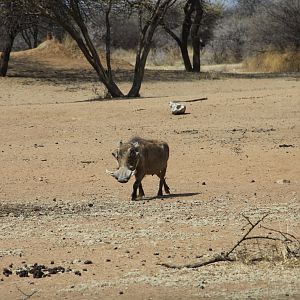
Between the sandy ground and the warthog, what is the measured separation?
355 mm

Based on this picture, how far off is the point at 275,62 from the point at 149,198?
3627 centimetres

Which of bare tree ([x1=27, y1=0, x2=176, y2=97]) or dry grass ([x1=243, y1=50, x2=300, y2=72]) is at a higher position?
bare tree ([x1=27, y1=0, x2=176, y2=97])

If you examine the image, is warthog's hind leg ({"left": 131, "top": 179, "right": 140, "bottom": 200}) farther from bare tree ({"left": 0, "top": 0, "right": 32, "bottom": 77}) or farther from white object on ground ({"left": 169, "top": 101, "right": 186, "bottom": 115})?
bare tree ({"left": 0, "top": 0, "right": 32, "bottom": 77})

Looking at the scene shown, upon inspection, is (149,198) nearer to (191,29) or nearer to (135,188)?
(135,188)

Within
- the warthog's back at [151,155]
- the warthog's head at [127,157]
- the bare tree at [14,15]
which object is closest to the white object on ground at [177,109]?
the bare tree at [14,15]

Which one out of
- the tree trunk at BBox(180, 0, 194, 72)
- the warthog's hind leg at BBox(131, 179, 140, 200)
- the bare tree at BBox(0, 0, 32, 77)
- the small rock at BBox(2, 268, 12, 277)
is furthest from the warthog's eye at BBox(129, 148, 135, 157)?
the tree trunk at BBox(180, 0, 194, 72)

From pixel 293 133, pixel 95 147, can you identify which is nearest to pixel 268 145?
pixel 293 133

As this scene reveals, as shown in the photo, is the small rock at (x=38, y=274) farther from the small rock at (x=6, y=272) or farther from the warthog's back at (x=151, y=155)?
the warthog's back at (x=151, y=155)

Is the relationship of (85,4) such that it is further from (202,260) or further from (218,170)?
(202,260)

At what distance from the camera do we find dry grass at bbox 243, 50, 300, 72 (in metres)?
46.8

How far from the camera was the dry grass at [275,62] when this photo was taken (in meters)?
46.8

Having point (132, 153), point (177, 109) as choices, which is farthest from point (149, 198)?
point (177, 109)

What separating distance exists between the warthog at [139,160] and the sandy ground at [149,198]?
0.35 m

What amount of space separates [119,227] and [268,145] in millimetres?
8309
